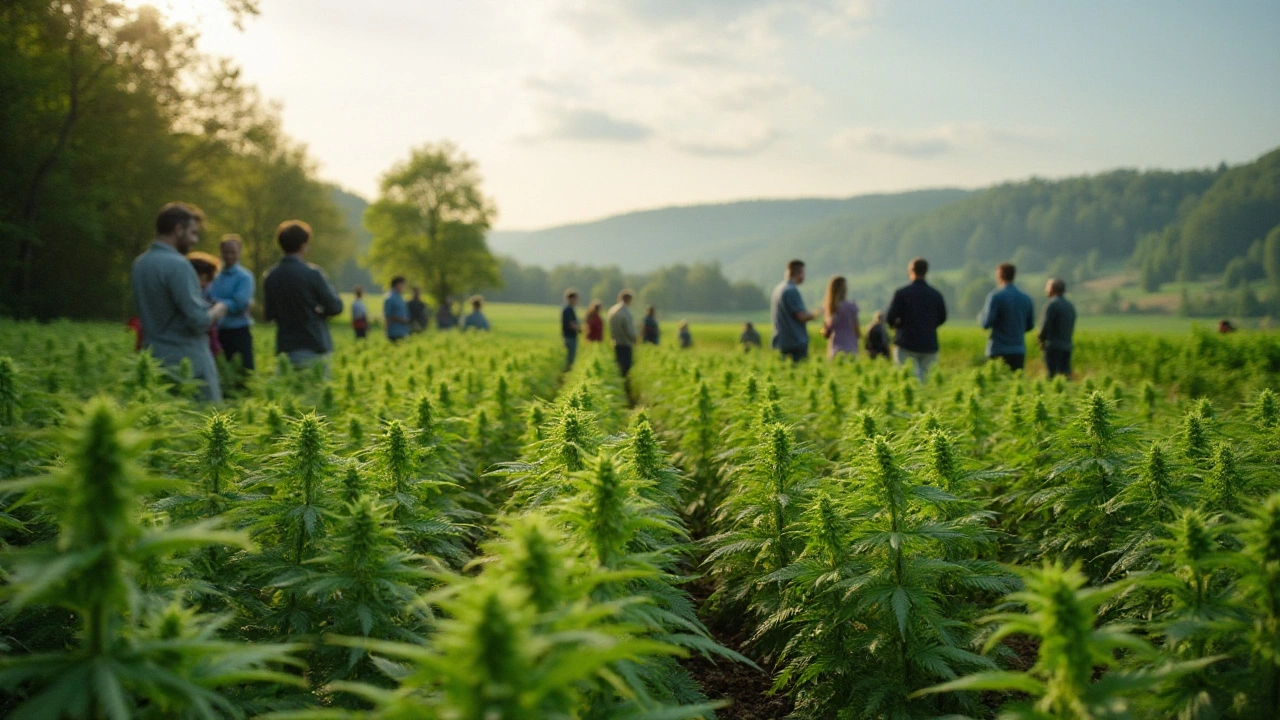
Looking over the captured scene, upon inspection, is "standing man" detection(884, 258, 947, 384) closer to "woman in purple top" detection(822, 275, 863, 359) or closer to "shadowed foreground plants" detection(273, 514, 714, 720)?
"woman in purple top" detection(822, 275, 863, 359)

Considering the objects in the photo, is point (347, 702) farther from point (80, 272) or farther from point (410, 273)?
point (410, 273)

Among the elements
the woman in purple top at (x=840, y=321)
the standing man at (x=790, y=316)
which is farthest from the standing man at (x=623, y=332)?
the woman in purple top at (x=840, y=321)

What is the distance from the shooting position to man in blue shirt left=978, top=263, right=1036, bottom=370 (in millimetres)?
12250

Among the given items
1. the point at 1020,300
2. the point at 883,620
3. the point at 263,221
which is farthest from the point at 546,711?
the point at 263,221

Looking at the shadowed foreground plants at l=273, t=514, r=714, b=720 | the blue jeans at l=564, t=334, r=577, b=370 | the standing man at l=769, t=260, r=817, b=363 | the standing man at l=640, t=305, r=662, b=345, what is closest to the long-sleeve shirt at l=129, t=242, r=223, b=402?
the shadowed foreground plants at l=273, t=514, r=714, b=720

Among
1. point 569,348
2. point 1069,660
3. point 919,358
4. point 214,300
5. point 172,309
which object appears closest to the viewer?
point 1069,660

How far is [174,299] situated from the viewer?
24.2ft

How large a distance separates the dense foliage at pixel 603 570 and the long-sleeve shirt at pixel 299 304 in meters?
3.00

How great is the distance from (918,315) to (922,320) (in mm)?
115

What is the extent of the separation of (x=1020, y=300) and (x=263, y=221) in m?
62.5

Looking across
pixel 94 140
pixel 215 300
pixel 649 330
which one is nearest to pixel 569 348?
pixel 649 330

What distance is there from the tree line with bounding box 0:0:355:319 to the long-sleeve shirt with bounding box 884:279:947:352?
78.0ft

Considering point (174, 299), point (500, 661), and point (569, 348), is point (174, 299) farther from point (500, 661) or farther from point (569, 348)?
point (569, 348)

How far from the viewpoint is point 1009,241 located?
196 m
